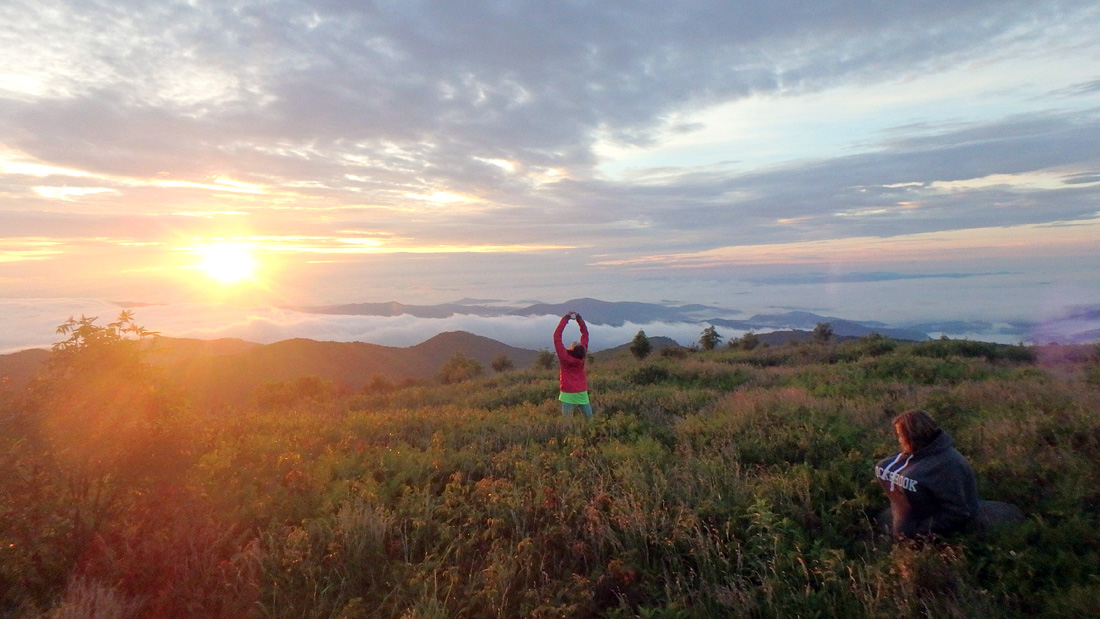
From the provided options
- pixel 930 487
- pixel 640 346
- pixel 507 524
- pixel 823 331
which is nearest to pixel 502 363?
pixel 640 346

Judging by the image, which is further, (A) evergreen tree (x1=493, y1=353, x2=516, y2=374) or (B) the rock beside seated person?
(A) evergreen tree (x1=493, y1=353, x2=516, y2=374)

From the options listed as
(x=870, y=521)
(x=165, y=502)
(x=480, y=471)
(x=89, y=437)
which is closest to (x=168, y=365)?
(x=89, y=437)

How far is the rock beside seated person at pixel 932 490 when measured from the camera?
4652mm

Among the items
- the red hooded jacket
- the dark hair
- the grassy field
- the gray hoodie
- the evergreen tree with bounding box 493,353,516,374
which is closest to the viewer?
the grassy field

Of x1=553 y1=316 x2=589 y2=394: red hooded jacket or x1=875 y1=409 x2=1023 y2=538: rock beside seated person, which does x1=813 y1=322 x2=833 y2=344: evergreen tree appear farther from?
x1=875 y1=409 x2=1023 y2=538: rock beside seated person

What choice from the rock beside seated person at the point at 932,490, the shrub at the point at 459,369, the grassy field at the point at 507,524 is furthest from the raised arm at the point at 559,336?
the shrub at the point at 459,369

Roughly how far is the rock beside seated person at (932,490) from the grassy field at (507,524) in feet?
0.67

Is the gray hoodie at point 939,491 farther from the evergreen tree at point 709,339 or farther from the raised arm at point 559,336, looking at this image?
the evergreen tree at point 709,339

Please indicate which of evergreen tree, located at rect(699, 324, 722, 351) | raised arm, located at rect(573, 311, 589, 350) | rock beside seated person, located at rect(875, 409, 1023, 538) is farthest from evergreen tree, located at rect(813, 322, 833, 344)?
rock beside seated person, located at rect(875, 409, 1023, 538)

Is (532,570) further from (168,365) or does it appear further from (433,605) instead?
(168,365)

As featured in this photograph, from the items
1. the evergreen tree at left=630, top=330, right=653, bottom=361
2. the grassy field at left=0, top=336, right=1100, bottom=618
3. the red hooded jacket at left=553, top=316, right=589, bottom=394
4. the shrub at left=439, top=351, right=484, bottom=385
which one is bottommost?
the shrub at left=439, top=351, right=484, bottom=385

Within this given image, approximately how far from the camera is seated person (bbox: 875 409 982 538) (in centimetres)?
465

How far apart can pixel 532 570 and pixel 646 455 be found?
9.41 ft

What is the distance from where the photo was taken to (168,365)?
6.14m
